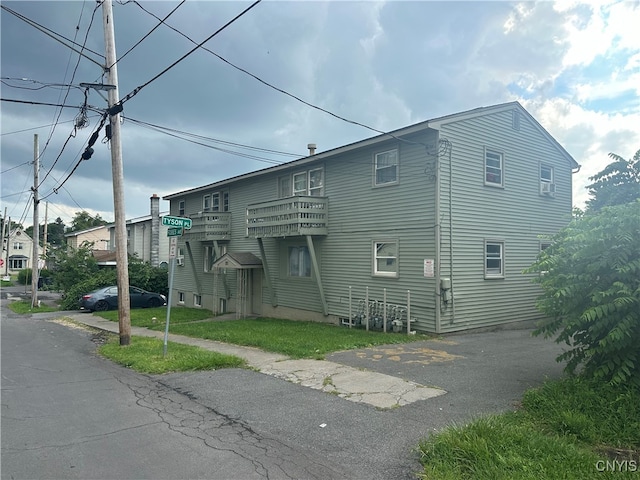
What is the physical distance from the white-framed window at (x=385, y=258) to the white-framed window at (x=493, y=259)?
2.86 metres

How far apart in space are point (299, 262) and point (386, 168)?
5.45 m

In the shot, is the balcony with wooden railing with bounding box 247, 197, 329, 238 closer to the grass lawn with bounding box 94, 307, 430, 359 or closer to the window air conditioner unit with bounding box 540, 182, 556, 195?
the grass lawn with bounding box 94, 307, 430, 359

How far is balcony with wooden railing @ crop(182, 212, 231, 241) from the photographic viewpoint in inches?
858

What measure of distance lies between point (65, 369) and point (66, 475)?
19.6 feet

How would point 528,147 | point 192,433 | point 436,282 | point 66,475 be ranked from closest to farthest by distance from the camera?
point 66,475 → point 192,433 → point 436,282 → point 528,147

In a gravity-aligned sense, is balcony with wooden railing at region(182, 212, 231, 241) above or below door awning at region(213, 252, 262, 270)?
above

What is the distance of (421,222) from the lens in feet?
44.1

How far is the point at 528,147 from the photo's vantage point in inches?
638

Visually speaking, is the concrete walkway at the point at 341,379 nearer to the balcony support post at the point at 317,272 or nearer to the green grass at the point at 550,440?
the green grass at the point at 550,440

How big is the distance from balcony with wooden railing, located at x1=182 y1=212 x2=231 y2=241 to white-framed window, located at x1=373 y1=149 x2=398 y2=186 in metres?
9.61

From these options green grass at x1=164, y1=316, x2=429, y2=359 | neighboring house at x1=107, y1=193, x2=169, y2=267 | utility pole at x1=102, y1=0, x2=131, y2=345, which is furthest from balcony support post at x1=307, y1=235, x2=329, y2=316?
neighboring house at x1=107, y1=193, x2=169, y2=267

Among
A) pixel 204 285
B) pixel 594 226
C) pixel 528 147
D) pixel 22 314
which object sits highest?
pixel 528 147

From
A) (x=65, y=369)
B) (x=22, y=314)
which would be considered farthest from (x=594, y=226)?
(x=22, y=314)

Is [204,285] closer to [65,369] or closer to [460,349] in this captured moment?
[65,369]
